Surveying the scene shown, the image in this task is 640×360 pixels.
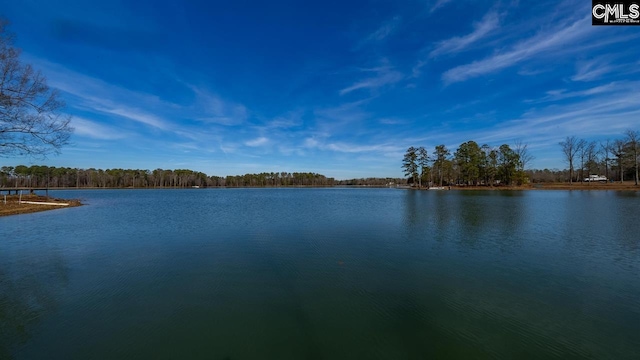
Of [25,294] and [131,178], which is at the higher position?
[131,178]

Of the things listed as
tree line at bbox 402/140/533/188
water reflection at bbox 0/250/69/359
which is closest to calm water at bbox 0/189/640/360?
water reflection at bbox 0/250/69/359

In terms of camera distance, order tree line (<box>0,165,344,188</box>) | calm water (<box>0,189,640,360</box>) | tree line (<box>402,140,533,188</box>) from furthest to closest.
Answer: tree line (<box>0,165,344,188</box>) → tree line (<box>402,140,533,188</box>) → calm water (<box>0,189,640,360</box>)

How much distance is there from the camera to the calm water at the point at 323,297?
4641 mm

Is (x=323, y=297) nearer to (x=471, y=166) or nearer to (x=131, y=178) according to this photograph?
(x=471, y=166)

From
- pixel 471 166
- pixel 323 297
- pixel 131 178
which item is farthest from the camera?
pixel 131 178

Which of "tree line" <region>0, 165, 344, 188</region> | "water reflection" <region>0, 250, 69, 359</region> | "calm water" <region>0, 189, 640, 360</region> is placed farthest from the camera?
"tree line" <region>0, 165, 344, 188</region>

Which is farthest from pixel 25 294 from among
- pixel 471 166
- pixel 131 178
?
pixel 131 178

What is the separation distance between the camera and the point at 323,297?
662 centimetres

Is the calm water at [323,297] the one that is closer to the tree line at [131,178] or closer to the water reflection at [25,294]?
the water reflection at [25,294]

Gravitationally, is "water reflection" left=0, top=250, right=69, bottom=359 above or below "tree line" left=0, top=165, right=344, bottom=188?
below

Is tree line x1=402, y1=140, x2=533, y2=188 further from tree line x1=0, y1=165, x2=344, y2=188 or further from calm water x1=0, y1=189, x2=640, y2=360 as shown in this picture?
tree line x1=0, y1=165, x2=344, y2=188

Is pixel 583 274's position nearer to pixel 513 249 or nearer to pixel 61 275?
pixel 513 249

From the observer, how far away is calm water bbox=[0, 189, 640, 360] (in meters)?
4.64

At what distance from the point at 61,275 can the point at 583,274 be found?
49.5 feet
